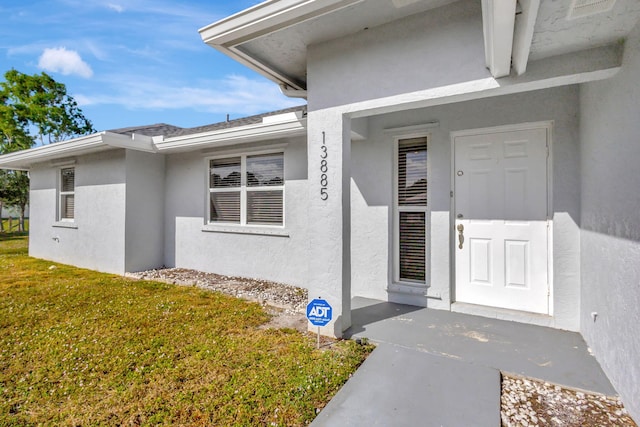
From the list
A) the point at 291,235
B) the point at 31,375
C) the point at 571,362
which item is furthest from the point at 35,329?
the point at 571,362

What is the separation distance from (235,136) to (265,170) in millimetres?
888

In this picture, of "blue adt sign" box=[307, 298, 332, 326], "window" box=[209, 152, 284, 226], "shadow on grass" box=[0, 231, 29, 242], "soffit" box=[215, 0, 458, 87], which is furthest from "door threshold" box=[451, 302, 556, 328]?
"shadow on grass" box=[0, 231, 29, 242]

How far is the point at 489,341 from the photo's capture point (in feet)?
10.7

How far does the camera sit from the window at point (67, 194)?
8.29m

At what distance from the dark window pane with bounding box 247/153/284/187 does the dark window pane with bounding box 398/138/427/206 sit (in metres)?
2.43

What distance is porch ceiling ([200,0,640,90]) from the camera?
2051 mm

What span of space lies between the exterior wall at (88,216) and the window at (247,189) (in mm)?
2110

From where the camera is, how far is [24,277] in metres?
6.59

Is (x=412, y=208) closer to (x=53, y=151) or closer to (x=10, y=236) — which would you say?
(x=53, y=151)

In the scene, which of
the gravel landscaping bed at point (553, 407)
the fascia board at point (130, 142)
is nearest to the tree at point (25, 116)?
the fascia board at point (130, 142)

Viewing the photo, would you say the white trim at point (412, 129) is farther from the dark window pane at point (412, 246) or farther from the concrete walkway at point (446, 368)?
the concrete walkway at point (446, 368)

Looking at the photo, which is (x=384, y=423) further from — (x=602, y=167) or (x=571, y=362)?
(x=602, y=167)

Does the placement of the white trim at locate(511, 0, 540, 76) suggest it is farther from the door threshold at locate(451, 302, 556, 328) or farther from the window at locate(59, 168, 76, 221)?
the window at locate(59, 168, 76, 221)

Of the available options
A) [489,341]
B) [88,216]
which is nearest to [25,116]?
[88,216]
